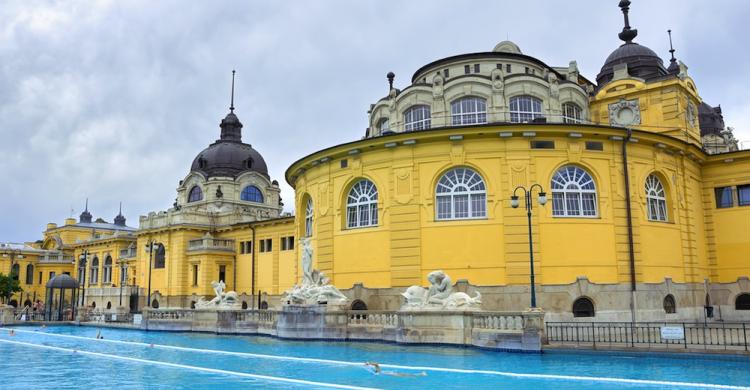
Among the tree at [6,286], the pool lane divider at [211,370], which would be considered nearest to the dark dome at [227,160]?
the tree at [6,286]

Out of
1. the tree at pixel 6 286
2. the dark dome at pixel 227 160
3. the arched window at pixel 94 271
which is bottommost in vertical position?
the tree at pixel 6 286

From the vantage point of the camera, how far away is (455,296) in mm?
22609

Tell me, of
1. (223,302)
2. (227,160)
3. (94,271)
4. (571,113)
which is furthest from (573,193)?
(94,271)

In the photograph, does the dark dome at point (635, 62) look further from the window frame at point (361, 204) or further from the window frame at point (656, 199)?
the window frame at point (361, 204)

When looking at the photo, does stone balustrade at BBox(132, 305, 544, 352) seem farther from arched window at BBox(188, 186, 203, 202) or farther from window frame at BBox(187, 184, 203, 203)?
arched window at BBox(188, 186, 203, 202)

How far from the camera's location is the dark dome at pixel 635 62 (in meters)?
37.5

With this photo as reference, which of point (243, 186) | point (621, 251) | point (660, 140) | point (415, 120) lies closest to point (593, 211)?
point (621, 251)

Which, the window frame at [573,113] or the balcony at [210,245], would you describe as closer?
the window frame at [573,113]

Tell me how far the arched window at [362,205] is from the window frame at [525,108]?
873 centimetres

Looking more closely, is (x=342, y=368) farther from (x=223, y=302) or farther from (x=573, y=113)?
(x=573, y=113)

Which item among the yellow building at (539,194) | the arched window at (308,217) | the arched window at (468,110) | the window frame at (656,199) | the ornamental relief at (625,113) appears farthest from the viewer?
the ornamental relief at (625,113)

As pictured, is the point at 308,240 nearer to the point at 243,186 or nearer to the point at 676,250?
the point at 676,250

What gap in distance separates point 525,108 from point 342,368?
66.9 ft

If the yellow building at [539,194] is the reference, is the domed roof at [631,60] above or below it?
above
